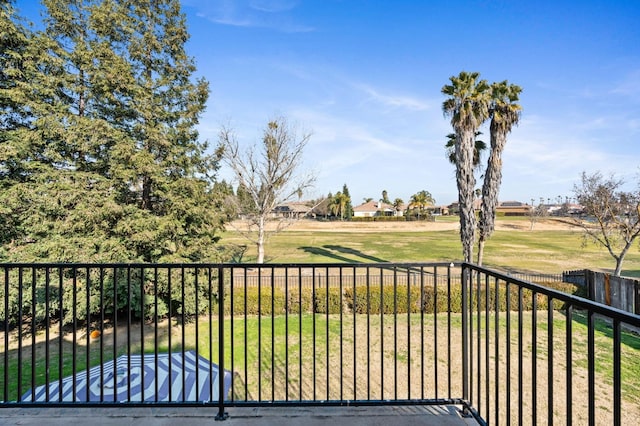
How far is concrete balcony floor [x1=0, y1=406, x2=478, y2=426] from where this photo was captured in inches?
69.6

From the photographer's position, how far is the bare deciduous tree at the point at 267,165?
15.0 m

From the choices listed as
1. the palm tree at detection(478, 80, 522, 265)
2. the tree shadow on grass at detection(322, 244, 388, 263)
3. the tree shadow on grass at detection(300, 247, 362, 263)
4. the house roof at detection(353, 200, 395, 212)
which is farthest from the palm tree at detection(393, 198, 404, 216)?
the palm tree at detection(478, 80, 522, 265)

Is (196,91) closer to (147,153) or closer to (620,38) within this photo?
(147,153)

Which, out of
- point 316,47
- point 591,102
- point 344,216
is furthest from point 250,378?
point 344,216

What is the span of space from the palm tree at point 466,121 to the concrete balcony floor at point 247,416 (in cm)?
1281

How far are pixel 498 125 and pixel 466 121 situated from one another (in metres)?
1.35

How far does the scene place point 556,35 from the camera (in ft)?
26.2

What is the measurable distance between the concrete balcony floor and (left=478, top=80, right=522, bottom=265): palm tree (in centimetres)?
1353

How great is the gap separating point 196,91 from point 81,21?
12.7ft

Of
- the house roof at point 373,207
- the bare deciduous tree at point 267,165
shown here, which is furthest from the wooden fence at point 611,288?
the house roof at point 373,207

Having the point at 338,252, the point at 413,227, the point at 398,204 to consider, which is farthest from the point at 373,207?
the point at 338,252

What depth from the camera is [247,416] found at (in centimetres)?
182

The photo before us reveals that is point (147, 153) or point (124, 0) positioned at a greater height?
point (124, 0)

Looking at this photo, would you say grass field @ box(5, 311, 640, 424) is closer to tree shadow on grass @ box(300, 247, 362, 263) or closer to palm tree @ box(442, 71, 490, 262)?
palm tree @ box(442, 71, 490, 262)
